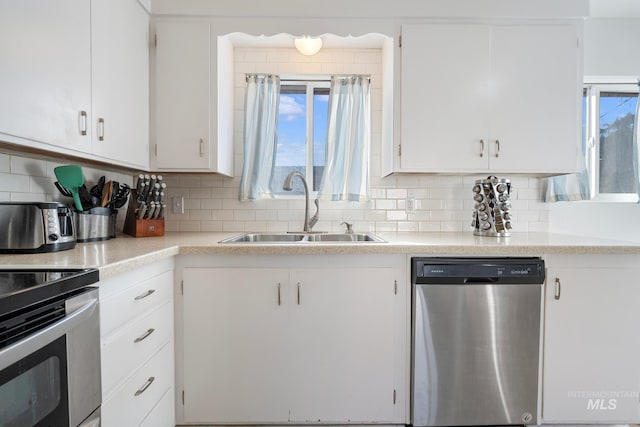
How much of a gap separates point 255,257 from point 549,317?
4.74 feet

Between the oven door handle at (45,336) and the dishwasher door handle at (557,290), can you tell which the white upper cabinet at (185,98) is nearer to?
the oven door handle at (45,336)

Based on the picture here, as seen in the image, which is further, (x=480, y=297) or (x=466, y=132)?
(x=466, y=132)

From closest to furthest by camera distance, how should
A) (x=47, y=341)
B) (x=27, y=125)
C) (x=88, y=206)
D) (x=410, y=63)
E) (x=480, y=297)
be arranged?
(x=47, y=341) < (x=27, y=125) < (x=480, y=297) < (x=88, y=206) < (x=410, y=63)

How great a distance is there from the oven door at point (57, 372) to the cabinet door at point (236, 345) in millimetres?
623

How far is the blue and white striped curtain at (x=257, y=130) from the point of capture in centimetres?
228

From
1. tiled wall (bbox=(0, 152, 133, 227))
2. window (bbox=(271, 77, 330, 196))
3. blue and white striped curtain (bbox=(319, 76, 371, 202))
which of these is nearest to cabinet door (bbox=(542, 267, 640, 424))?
blue and white striped curtain (bbox=(319, 76, 371, 202))

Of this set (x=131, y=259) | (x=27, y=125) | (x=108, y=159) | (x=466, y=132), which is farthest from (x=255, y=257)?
(x=466, y=132)

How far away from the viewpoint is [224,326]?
1575 millimetres

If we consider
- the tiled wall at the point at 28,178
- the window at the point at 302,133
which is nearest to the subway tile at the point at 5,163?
the tiled wall at the point at 28,178

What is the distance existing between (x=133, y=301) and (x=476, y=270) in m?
1.45

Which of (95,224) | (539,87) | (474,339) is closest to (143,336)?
(95,224)

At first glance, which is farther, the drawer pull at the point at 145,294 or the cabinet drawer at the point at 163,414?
the cabinet drawer at the point at 163,414

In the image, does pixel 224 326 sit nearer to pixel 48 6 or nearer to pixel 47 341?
pixel 47 341

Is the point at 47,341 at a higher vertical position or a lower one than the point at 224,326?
higher
